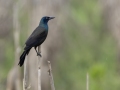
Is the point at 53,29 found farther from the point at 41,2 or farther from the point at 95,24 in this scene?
the point at 95,24

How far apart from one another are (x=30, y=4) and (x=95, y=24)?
6773 mm

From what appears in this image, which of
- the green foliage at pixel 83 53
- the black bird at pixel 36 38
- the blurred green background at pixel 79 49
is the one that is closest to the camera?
the black bird at pixel 36 38

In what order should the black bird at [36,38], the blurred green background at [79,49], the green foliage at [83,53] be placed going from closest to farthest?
the black bird at [36,38]
the blurred green background at [79,49]
the green foliage at [83,53]

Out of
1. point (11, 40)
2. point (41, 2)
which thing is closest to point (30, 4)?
point (41, 2)


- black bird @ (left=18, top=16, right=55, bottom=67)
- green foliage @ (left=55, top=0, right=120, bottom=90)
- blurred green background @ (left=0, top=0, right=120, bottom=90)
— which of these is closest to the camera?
black bird @ (left=18, top=16, right=55, bottom=67)

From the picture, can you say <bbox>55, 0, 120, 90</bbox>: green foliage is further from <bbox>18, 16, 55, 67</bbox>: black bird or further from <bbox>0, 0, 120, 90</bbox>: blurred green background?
<bbox>18, 16, 55, 67</bbox>: black bird

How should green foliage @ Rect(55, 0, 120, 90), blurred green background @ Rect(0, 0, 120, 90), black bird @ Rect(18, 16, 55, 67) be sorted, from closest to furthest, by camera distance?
black bird @ Rect(18, 16, 55, 67)
blurred green background @ Rect(0, 0, 120, 90)
green foliage @ Rect(55, 0, 120, 90)

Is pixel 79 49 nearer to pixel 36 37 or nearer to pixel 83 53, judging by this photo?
pixel 83 53

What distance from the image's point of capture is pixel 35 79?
1082cm

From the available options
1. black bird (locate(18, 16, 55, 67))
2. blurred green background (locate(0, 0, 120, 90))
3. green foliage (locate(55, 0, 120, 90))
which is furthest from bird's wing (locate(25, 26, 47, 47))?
green foliage (locate(55, 0, 120, 90))

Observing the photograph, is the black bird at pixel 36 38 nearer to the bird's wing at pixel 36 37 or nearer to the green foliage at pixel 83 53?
the bird's wing at pixel 36 37

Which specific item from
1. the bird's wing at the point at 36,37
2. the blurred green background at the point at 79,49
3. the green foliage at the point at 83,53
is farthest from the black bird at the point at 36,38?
the green foliage at the point at 83,53

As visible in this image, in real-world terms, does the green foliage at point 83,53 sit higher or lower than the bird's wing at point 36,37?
lower

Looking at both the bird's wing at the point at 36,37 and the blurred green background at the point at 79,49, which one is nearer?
the bird's wing at the point at 36,37
